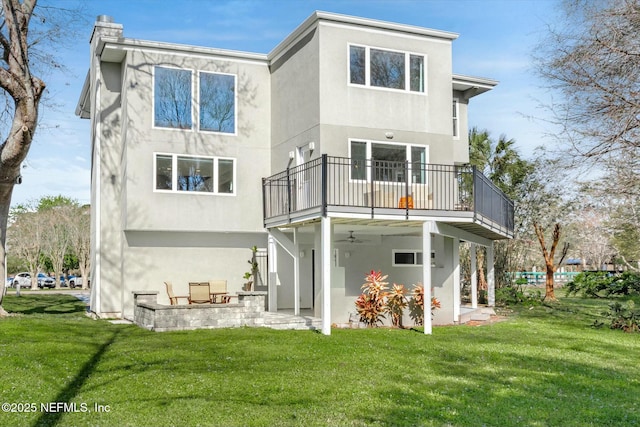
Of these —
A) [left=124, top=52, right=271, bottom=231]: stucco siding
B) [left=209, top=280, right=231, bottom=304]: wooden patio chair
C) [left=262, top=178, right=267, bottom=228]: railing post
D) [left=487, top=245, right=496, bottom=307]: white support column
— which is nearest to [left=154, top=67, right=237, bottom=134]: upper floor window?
[left=124, top=52, right=271, bottom=231]: stucco siding

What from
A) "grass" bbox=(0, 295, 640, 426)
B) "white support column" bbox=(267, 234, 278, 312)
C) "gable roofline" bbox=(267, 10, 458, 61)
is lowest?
"grass" bbox=(0, 295, 640, 426)

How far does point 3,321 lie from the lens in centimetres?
1538

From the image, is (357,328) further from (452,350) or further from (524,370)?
(524,370)

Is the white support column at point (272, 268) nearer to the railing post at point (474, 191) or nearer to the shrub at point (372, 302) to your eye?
the shrub at point (372, 302)

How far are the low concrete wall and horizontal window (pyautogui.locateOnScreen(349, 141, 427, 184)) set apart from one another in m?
4.58

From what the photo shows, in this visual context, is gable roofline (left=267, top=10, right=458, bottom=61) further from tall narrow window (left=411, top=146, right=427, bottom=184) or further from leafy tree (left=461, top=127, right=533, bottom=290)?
leafy tree (left=461, top=127, right=533, bottom=290)

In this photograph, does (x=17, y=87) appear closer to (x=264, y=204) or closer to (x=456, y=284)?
(x=264, y=204)

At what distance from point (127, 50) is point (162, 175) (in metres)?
3.82

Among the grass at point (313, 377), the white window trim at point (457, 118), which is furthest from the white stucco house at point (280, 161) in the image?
the grass at point (313, 377)

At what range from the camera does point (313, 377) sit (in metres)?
10.1

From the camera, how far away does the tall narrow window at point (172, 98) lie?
63.6 ft

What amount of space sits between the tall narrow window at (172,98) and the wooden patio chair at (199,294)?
16.6 ft

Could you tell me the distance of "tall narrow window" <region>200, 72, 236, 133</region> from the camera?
19.9m

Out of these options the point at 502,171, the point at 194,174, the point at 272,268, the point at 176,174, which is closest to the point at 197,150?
the point at 194,174
